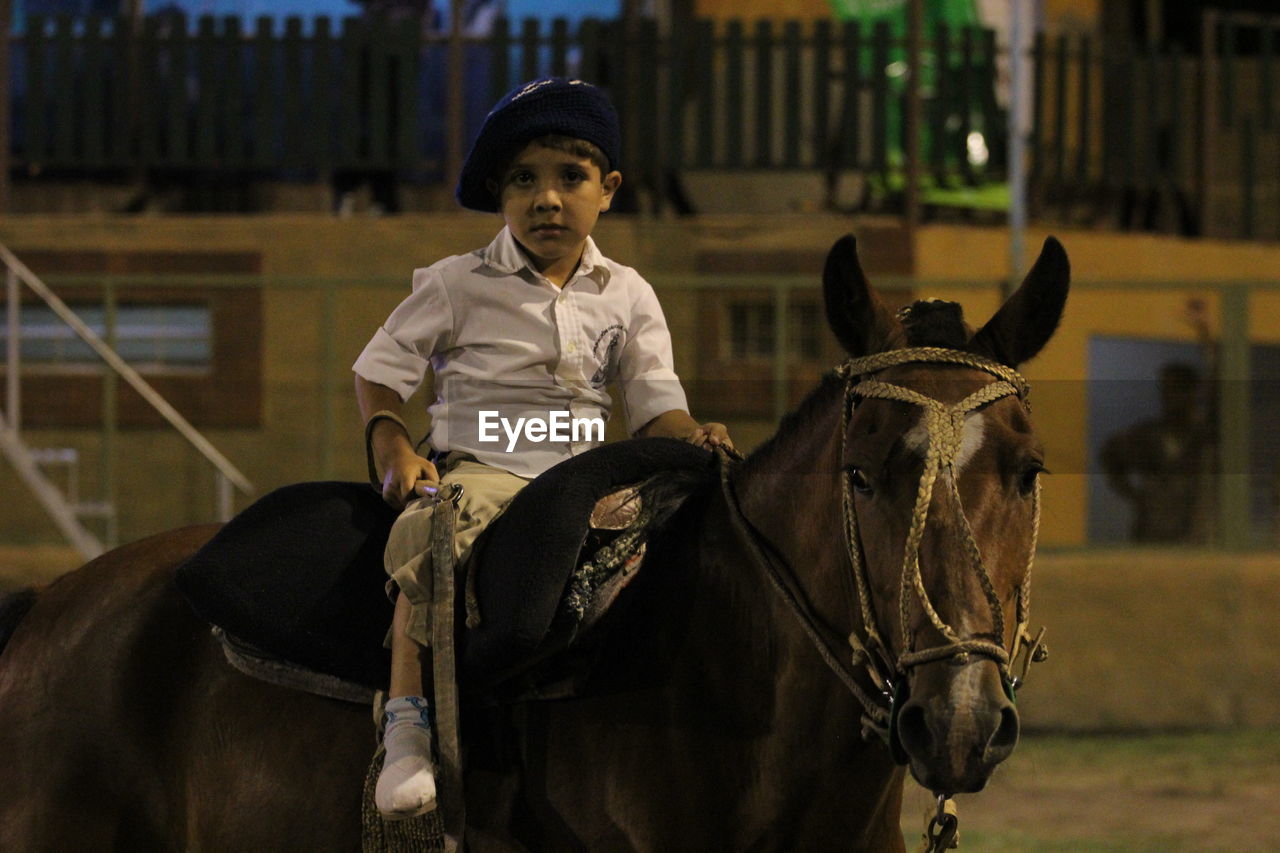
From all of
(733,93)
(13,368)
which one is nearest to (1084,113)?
(733,93)

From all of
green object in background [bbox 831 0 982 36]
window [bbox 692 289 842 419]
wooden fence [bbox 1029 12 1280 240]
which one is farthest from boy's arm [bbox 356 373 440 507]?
green object in background [bbox 831 0 982 36]

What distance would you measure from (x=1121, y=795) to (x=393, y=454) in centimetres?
554

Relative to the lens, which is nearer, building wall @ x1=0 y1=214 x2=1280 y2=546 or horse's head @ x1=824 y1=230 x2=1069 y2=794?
horse's head @ x1=824 y1=230 x2=1069 y2=794

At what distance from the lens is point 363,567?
3.50 m

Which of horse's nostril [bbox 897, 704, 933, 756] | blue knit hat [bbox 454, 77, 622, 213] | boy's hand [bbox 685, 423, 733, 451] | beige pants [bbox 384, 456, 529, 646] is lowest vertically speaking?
horse's nostril [bbox 897, 704, 933, 756]

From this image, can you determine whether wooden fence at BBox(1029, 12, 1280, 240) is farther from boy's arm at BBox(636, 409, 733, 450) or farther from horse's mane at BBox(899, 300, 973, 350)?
horse's mane at BBox(899, 300, 973, 350)

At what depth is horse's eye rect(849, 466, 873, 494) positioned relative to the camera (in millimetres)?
2816

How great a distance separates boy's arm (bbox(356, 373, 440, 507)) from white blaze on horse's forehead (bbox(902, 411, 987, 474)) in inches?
38.3

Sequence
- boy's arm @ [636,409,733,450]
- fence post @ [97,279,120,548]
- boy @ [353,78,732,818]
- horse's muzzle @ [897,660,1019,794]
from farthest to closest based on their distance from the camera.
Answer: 1. fence post @ [97,279,120,548]
2. boy's arm @ [636,409,733,450]
3. boy @ [353,78,732,818]
4. horse's muzzle @ [897,660,1019,794]

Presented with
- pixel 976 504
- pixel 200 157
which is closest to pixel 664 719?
pixel 976 504

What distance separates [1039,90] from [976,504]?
9.80 m

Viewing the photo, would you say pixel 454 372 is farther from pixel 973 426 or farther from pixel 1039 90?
pixel 1039 90

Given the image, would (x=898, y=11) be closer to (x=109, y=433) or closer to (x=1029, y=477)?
(x=109, y=433)

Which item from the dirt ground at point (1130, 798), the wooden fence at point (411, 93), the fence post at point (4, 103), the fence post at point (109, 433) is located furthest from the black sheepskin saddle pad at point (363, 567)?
the fence post at point (4, 103)
